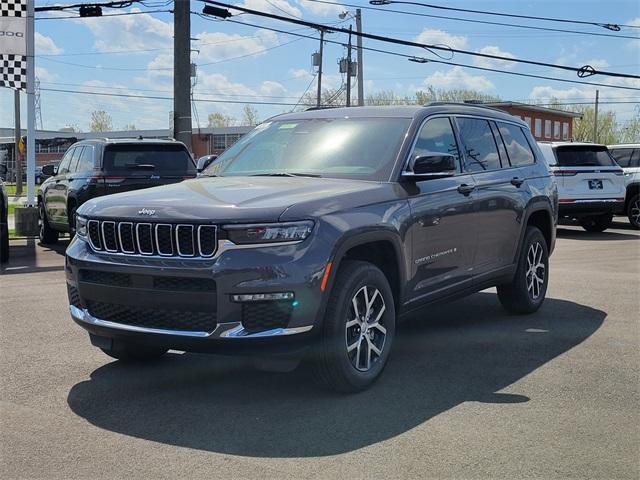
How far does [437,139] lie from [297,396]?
94.6 inches

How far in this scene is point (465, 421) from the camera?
14.0 feet

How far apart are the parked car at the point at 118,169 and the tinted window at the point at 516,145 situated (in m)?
6.21

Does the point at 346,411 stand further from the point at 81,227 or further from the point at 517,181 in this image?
the point at 517,181

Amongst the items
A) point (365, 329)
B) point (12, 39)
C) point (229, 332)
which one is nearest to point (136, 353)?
point (229, 332)

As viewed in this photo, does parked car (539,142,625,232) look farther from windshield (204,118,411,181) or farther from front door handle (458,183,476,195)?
windshield (204,118,411,181)

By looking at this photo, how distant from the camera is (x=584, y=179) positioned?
1549 cm

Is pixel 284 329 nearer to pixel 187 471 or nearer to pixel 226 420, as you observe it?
pixel 226 420

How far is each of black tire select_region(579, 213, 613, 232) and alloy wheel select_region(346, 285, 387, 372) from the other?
12713mm

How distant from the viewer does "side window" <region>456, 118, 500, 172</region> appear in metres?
6.31

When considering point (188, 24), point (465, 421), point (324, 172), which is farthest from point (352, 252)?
point (188, 24)

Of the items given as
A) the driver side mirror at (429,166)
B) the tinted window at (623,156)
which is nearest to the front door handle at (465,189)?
the driver side mirror at (429,166)

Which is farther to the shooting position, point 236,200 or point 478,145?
point 478,145

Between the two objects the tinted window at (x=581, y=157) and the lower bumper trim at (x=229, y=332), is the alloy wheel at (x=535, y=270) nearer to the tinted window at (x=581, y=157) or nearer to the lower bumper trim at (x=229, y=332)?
the lower bumper trim at (x=229, y=332)

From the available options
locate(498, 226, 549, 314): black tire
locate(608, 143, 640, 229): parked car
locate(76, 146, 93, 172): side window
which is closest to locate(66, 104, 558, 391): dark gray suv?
locate(498, 226, 549, 314): black tire
